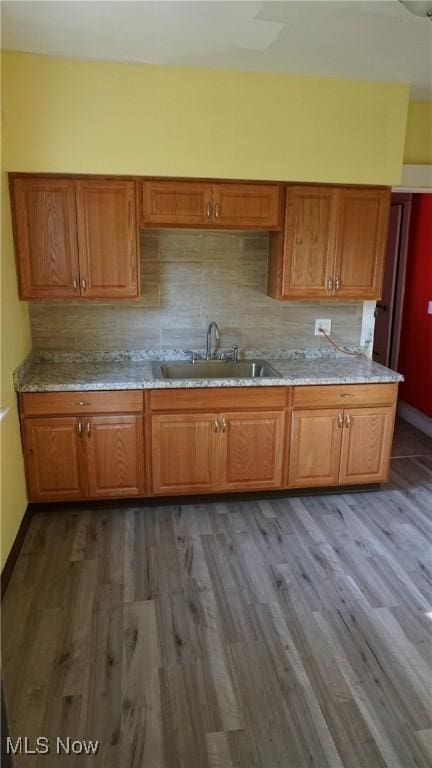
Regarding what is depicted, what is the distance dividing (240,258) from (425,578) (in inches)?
87.5

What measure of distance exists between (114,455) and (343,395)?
1462 mm

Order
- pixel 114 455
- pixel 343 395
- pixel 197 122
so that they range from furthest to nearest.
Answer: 1. pixel 343 395
2. pixel 114 455
3. pixel 197 122

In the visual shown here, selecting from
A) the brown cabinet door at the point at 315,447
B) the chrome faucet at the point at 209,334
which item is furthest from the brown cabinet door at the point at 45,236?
the brown cabinet door at the point at 315,447

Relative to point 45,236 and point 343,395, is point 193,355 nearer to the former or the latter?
point 343,395

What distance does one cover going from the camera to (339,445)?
3320 millimetres

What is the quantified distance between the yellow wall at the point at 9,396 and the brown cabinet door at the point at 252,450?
1193 mm

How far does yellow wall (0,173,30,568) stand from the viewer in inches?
102

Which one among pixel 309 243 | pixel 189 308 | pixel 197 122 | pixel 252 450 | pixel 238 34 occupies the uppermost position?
pixel 238 34

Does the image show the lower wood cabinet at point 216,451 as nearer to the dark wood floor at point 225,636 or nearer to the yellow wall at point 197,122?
the dark wood floor at point 225,636

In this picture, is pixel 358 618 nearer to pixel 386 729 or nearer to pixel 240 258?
pixel 386 729

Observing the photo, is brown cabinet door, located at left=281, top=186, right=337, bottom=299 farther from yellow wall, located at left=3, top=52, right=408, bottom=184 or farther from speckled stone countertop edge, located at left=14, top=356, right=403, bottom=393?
speckled stone countertop edge, located at left=14, top=356, right=403, bottom=393

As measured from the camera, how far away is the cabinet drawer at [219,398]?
3.06 m

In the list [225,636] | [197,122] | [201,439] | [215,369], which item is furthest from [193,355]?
[225,636]

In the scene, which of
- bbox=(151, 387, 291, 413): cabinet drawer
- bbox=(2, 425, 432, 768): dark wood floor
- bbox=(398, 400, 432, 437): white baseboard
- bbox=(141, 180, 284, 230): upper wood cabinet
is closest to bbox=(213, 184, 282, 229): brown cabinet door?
bbox=(141, 180, 284, 230): upper wood cabinet
